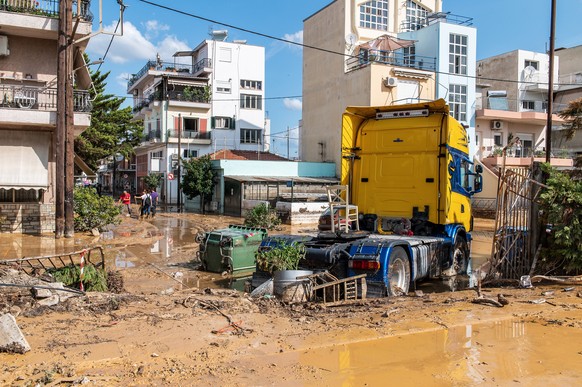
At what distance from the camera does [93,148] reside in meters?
32.3

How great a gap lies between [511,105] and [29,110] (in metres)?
37.8

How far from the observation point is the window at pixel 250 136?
1925 inches

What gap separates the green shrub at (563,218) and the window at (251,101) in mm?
41885

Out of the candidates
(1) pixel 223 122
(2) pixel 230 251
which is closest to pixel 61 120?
(2) pixel 230 251

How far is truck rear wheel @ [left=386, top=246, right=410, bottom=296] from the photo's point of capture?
8.12 m

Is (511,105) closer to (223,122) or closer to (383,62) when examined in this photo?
(383,62)

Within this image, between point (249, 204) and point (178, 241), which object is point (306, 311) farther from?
point (249, 204)

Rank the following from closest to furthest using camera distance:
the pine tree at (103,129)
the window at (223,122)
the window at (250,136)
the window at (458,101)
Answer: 1. the pine tree at (103,129)
2. the window at (458,101)
3. the window at (223,122)
4. the window at (250,136)

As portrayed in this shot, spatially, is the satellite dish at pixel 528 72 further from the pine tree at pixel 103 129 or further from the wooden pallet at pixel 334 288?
the wooden pallet at pixel 334 288

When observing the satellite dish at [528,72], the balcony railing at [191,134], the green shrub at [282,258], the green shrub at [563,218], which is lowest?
the green shrub at [282,258]

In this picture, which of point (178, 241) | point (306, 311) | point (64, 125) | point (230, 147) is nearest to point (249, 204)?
Answer: point (178, 241)

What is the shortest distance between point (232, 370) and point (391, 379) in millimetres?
1520

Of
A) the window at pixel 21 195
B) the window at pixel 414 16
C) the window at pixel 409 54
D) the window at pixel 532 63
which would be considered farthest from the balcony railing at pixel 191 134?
the window at pixel 532 63

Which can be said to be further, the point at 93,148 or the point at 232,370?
the point at 93,148
